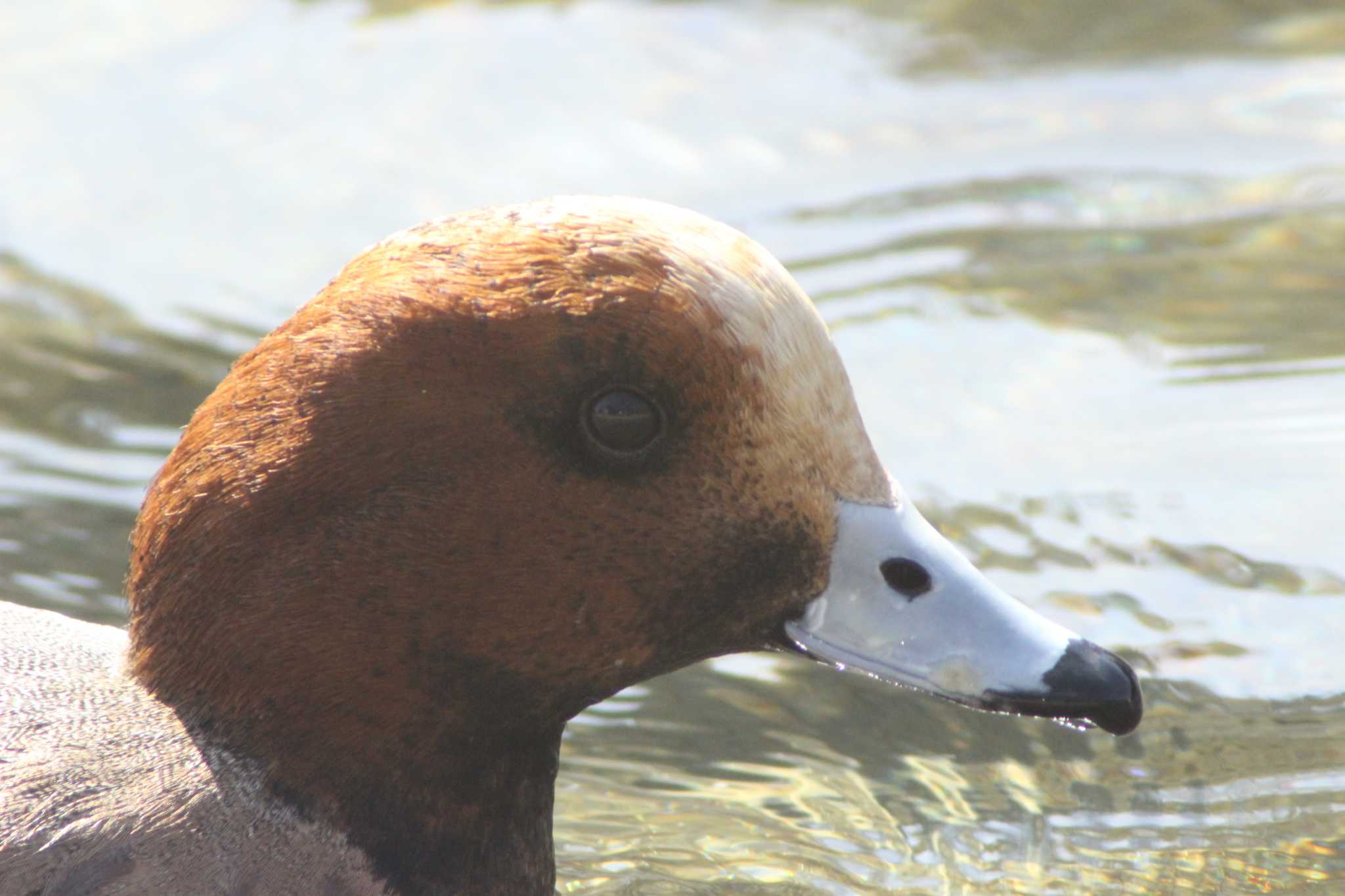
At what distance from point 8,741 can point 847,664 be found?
1.19 m

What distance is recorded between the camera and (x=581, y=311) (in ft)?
9.01

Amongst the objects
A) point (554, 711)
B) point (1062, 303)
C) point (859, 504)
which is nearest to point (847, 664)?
point (859, 504)

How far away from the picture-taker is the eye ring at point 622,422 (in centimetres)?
278

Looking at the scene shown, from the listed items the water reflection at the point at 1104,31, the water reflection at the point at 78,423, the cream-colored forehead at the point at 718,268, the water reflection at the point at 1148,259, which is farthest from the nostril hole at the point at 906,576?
the water reflection at the point at 1104,31

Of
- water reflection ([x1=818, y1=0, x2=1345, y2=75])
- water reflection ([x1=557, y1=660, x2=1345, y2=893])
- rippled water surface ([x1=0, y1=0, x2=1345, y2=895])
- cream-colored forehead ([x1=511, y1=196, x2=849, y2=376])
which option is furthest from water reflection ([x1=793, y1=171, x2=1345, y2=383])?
cream-colored forehead ([x1=511, y1=196, x2=849, y2=376])

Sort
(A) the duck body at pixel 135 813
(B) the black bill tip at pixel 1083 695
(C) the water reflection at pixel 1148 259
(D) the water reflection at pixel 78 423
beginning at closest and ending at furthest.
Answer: (A) the duck body at pixel 135 813
(B) the black bill tip at pixel 1083 695
(D) the water reflection at pixel 78 423
(C) the water reflection at pixel 1148 259

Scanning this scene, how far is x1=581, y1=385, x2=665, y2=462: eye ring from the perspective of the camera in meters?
2.78

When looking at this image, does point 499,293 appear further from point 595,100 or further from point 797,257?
point 595,100

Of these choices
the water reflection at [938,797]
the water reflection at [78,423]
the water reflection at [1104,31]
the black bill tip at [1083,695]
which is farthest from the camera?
the water reflection at [1104,31]

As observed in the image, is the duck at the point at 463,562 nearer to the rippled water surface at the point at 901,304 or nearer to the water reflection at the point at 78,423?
the rippled water surface at the point at 901,304

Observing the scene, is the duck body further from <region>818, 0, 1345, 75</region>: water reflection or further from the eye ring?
<region>818, 0, 1345, 75</region>: water reflection

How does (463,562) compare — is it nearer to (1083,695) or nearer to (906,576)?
(906,576)

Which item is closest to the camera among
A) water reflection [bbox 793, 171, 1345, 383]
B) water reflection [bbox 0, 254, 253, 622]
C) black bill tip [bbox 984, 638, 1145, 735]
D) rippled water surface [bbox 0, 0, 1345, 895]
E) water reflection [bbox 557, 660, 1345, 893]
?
black bill tip [bbox 984, 638, 1145, 735]

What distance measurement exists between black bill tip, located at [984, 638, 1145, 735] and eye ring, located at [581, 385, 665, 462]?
60 centimetres
